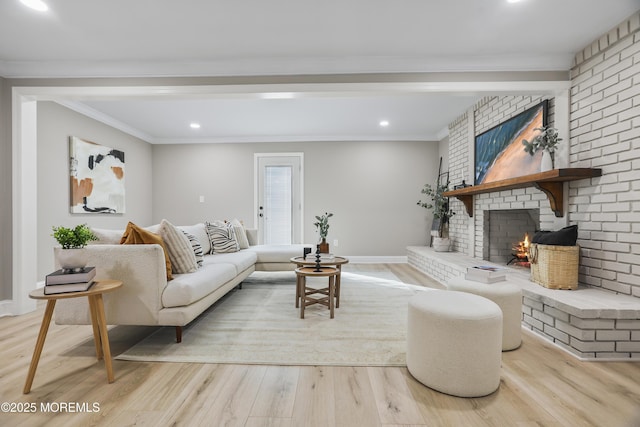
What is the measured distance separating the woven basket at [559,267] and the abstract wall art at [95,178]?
543 cm

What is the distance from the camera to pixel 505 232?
152 inches

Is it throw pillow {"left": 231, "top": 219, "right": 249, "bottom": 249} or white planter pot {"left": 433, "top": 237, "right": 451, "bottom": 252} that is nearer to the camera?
throw pillow {"left": 231, "top": 219, "right": 249, "bottom": 249}

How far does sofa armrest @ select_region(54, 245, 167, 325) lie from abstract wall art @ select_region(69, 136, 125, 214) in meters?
2.60

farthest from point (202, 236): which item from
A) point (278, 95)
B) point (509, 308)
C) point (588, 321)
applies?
point (588, 321)

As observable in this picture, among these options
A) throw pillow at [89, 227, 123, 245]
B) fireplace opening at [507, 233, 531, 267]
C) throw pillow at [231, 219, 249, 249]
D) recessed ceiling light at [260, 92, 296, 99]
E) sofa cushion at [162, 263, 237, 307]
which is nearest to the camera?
sofa cushion at [162, 263, 237, 307]

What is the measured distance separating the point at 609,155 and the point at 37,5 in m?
4.45

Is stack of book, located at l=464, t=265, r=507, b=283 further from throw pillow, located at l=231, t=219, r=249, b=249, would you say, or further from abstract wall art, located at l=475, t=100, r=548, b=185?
throw pillow, located at l=231, t=219, r=249, b=249

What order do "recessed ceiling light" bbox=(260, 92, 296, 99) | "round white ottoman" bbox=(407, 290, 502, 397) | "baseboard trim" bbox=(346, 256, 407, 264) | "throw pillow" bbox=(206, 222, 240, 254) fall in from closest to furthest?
"round white ottoman" bbox=(407, 290, 502, 397)
"recessed ceiling light" bbox=(260, 92, 296, 99)
"throw pillow" bbox=(206, 222, 240, 254)
"baseboard trim" bbox=(346, 256, 407, 264)

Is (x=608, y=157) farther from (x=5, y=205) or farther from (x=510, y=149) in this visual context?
(x=5, y=205)

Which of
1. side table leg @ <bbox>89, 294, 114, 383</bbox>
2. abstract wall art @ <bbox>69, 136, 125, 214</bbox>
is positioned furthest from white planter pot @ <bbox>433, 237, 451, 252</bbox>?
abstract wall art @ <bbox>69, 136, 125, 214</bbox>

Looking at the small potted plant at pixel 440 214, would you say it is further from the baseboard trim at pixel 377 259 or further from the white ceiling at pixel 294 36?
the white ceiling at pixel 294 36

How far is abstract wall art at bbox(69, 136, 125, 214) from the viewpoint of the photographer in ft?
13.1

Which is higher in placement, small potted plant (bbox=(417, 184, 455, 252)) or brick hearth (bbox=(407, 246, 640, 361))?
small potted plant (bbox=(417, 184, 455, 252))

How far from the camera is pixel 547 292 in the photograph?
7.44 ft
